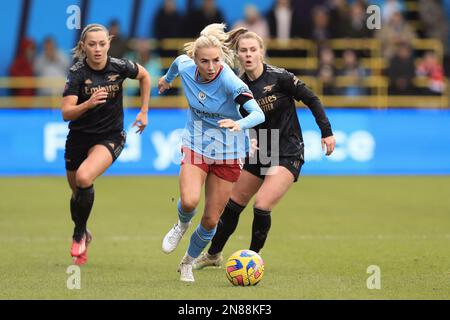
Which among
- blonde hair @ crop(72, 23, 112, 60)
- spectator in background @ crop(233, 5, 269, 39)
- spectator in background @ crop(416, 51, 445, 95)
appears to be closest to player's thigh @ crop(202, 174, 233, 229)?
blonde hair @ crop(72, 23, 112, 60)

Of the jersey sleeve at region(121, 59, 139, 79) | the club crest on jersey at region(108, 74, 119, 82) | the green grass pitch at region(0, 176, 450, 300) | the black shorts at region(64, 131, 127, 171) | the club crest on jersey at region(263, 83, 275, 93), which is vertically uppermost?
the jersey sleeve at region(121, 59, 139, 79)

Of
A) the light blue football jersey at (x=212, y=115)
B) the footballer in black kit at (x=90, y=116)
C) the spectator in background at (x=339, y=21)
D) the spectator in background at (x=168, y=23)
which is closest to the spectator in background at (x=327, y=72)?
the spectator in background at (x=339, y=21)

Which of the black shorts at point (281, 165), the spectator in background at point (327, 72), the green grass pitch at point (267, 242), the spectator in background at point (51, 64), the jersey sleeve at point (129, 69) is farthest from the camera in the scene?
the spectator in background at point (327, 72)

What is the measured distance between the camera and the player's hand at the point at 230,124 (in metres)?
7.86

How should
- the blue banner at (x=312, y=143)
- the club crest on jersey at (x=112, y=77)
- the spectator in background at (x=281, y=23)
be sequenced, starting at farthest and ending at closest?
the spectator in background at (x=281, y=23) < the blue banner at (x=312, y=143) < the club crest on jersey at (x=112, y=77)

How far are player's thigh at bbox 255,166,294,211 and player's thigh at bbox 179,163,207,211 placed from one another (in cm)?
68

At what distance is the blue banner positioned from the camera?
1816 cm

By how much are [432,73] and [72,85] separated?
13736mm

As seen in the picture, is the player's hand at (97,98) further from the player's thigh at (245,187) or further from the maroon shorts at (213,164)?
the player's thigh at (245,187)

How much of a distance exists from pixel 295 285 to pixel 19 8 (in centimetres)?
1671

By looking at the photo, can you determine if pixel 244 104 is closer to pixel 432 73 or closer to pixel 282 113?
pixel 282 113

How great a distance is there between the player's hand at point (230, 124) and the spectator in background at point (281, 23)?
13262 mm

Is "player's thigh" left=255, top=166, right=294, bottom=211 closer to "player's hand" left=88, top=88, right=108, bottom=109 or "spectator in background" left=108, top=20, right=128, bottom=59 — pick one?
"player's hand" left=88, top=88, right=108, bottom=109
